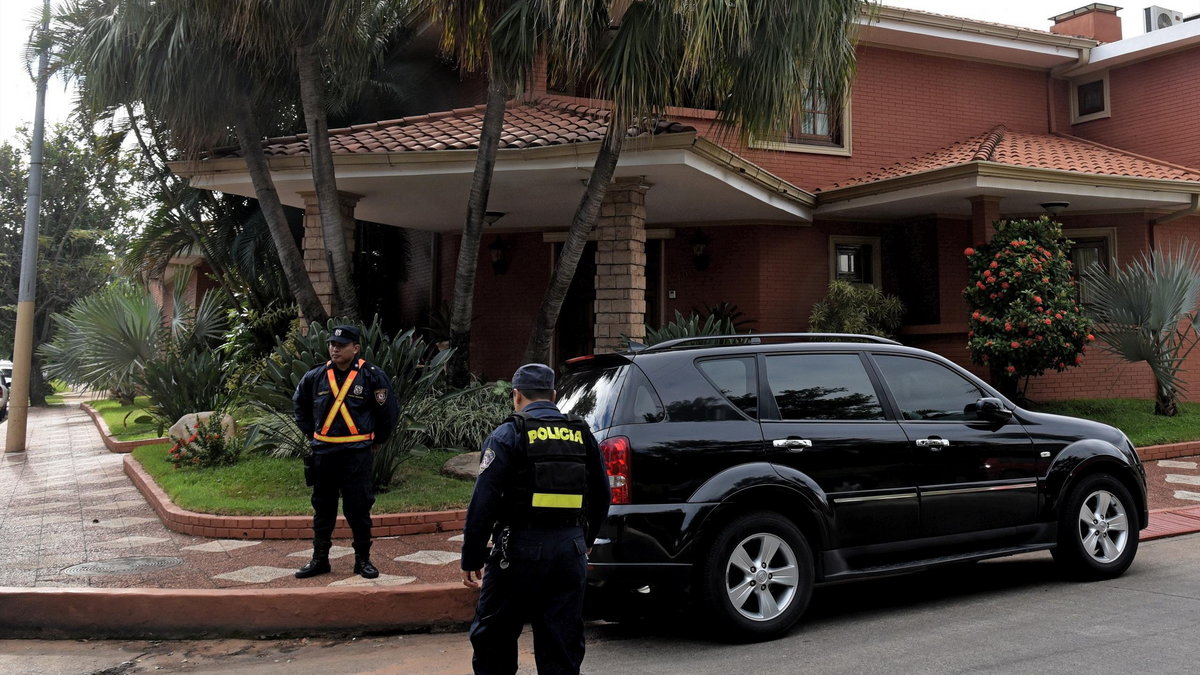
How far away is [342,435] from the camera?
5953 mm

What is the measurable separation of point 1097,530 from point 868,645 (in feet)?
7.39

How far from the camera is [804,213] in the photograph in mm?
13852

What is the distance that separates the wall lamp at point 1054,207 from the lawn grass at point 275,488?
30.1 feet

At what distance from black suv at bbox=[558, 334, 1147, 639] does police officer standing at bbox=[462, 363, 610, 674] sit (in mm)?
1096

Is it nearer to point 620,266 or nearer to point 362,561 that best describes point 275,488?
point 362,561

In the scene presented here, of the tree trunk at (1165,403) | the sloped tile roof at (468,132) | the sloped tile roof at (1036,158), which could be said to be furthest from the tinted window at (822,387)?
the tree trunk at (1165,403)

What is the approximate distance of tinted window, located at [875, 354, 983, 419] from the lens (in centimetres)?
560

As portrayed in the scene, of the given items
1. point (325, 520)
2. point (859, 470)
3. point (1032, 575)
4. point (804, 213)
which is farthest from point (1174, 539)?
point (804, 213)

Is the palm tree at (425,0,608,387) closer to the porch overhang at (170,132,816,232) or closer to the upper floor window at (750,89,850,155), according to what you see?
the porch overhang at (170,132,816,232)

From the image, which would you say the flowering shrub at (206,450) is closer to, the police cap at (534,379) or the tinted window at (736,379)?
the tinted window at (736,379)

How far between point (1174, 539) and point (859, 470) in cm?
398

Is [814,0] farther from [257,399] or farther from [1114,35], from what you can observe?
[1114,35]

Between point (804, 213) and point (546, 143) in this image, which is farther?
point (804, 213)

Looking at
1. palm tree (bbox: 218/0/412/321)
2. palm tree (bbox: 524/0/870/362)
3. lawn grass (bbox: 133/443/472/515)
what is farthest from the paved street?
palm tree (bbox: 218/0/412/321)
